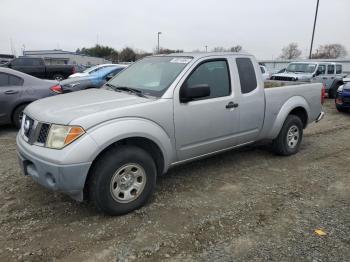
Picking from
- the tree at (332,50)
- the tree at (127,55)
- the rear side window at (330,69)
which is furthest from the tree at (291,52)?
the rear side window at (330,69)

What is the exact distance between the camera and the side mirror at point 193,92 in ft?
12.6

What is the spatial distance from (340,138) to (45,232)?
6456mm

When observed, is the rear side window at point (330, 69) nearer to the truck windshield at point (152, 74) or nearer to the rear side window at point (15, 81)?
the truck windshield at point (152, 74)

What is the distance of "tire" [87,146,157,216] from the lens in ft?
10.9

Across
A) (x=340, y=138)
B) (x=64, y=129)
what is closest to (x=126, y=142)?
(x=64, y=129)

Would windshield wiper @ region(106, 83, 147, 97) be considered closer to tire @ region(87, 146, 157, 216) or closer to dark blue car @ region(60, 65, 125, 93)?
tire @ region(87, 146, 157, 216)

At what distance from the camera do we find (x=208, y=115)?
4195 mm

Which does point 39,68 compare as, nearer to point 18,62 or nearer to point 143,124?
point 18,62

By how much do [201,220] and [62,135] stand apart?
67.1 inches

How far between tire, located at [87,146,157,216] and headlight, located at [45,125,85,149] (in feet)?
1.23

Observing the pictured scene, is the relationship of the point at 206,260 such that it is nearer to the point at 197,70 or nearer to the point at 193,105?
the point at 193,105

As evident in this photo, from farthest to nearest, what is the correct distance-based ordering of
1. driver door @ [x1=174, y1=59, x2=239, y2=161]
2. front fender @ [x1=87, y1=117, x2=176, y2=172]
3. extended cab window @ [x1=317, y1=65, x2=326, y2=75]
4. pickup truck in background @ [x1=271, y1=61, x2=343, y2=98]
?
extended cab window @ [x1=317, y1=65, x2=326, y2=75], pickup truck in background @ [x1=271, y1=61, x2=343, y2=98], driver door @ [x1=174, y1=59, x2=239, y2=161], front fender @ [x1=87, y1=117, x2=176, y2=172]

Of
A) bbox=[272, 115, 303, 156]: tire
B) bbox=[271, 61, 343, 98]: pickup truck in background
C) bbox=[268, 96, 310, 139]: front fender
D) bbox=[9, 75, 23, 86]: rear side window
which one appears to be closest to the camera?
bbox=[268, 96, 310, 139]: front fender

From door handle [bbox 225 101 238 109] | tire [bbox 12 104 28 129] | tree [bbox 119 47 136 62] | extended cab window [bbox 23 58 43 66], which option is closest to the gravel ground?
door handle [bbox 225 101 238 109]
